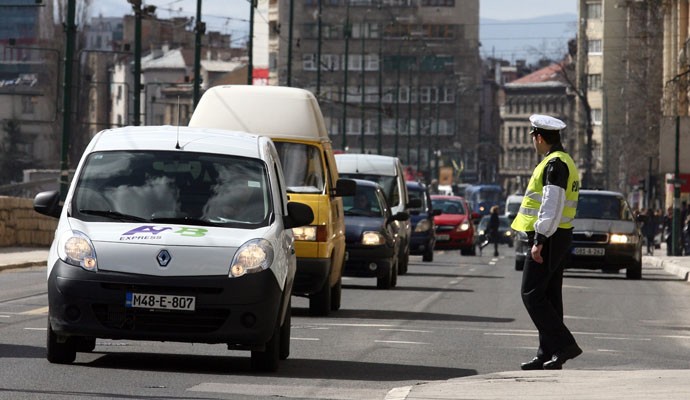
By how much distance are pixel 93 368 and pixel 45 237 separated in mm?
32382

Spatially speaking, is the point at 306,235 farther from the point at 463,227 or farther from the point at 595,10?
the point at 595,10

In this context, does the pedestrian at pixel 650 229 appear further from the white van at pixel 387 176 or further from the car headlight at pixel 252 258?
the car headlight at pixel 252 258

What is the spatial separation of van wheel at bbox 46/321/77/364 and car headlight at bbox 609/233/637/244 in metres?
23.2

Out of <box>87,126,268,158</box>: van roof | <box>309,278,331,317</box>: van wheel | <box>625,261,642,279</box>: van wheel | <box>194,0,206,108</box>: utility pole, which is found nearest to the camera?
<box>87,126,268,158</box>: van roof

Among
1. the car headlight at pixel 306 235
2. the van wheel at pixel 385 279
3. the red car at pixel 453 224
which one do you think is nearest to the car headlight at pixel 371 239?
the van wheel at pixel 385 279

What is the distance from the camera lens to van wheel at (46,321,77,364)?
1350cm

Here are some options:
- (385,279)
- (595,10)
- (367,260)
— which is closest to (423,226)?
(385,279)

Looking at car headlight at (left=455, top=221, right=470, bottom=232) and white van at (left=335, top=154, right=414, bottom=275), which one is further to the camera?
car headlight at (left=455, top=221, right=470, bottom=232)

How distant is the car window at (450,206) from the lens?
189ft

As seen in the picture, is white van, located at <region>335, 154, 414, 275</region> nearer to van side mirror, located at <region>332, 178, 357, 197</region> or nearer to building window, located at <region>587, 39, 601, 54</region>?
van side mirror, located at <region>332, 178, 357, 197</region>

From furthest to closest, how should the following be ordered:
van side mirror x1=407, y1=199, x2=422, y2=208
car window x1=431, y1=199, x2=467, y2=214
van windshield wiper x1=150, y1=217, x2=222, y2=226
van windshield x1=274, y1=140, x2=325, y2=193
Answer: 1. car window x1=431, y1=199, x2=467, y2=214
2. van side mirror x1=407, y1=199, x2=422, y2=208
3. van windshield x1=274, y1=140, x2=325, y2=193
4. van windshield wiper x1=150, y1=217, x2=222, y2=226

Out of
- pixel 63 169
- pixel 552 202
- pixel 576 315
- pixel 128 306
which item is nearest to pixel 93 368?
pixel 128 306

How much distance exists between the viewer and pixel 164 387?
12188 mm

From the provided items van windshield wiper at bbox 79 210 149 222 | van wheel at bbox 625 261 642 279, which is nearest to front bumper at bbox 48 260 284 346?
van windshield wiper at bbox 79 210 149 222
